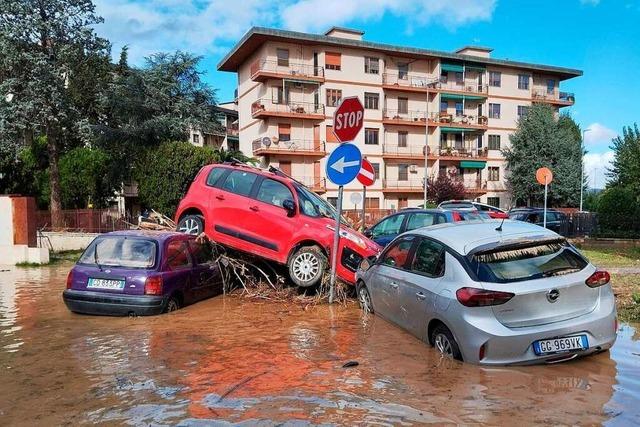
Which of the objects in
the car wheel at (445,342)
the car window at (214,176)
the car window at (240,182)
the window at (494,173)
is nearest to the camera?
the car wheel at (445,342)

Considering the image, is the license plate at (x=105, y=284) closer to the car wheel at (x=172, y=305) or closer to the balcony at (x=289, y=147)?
the car wheel at (x=172, y=305)

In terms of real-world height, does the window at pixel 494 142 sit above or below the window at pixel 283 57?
below

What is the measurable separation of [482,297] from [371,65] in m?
46.4

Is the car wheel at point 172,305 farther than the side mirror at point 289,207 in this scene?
No

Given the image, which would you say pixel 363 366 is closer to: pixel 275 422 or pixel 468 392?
pixel 468 392

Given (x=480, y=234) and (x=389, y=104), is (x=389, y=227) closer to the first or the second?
(x=480, y=234)

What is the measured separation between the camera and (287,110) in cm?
4547

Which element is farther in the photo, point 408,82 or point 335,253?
point 408,82

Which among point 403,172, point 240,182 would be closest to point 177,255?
point 240,182

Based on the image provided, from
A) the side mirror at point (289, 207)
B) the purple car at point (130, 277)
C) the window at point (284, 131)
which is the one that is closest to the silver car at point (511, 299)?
the side mirror at point (289, 207)

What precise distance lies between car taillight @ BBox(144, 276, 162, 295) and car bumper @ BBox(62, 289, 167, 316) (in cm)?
7

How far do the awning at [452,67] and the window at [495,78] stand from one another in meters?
4.15

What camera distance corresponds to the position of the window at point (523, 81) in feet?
186

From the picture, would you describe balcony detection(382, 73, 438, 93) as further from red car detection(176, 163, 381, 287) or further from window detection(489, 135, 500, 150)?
red car detection(176, 163, 381, 287)
